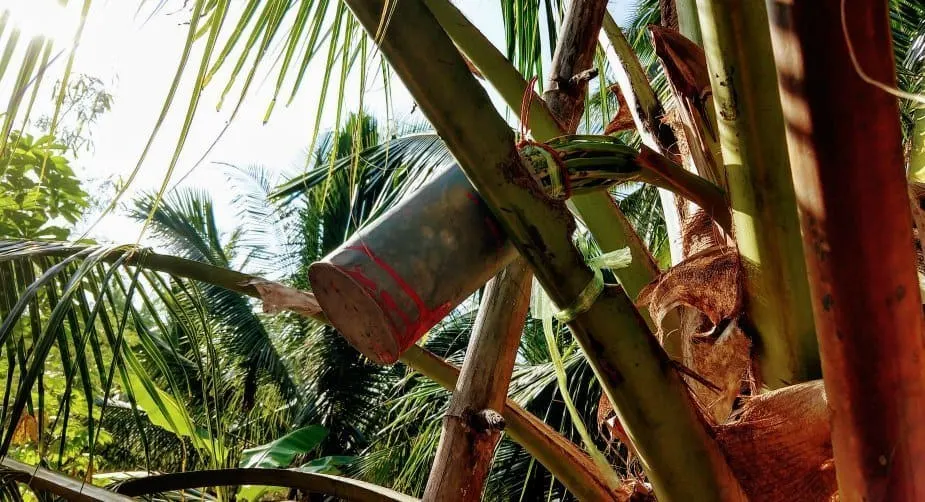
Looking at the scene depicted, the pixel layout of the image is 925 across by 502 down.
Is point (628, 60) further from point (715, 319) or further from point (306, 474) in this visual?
point (306, 474)

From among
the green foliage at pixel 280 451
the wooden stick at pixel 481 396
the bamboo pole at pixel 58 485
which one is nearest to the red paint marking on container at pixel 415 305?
the wooden stick at pixel 481 396

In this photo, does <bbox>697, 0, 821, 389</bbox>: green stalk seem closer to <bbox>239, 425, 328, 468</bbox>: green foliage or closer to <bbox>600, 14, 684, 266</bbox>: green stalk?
<bbox>600, 14, 684, 266</bbox>: green stalk

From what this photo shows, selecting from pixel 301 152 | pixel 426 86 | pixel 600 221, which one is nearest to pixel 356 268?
pixel 426 86

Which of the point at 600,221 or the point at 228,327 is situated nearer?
the point at 600,221

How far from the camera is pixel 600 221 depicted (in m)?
1.03

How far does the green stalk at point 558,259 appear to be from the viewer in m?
0.59

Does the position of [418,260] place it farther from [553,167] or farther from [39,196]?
[39,196]

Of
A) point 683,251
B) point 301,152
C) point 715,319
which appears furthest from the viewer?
point 301,152

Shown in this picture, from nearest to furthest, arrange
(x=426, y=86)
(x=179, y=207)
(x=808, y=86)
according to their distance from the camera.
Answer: (x=808, y=86) → (x=426, y=86) → (x=179, y=207)

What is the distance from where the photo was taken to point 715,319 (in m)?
0.81

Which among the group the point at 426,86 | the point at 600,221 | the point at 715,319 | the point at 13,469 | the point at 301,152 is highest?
the point at 301,152

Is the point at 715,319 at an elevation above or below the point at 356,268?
below

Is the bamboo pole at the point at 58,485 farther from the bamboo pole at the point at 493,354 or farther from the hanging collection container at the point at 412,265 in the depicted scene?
the hanging collection container at the point at 412,265

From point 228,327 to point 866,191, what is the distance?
6.72m
